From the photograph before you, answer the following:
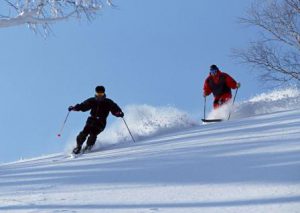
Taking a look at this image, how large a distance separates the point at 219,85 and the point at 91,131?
438 cm

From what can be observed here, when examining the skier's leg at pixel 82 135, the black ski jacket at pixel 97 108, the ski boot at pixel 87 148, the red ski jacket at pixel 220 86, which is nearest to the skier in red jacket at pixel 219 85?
the red ski jacket at pixel 220 86

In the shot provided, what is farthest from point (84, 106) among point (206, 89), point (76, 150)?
point (206, 89)

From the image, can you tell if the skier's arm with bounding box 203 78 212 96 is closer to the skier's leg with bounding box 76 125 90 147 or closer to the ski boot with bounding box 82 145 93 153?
the skier's leg with bounding box 76 125 90 147

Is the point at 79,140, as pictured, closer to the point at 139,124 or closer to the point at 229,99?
the point at 139,124

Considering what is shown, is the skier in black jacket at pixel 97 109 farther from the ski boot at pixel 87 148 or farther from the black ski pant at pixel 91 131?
the ski boot at pixel 87 148

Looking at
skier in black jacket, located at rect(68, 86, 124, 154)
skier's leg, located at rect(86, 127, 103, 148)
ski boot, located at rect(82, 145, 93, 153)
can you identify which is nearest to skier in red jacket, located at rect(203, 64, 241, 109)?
skier in black jacket, located at rect(68, 86, 124, 154)

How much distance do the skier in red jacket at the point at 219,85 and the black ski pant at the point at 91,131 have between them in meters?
3.83

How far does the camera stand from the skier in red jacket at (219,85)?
12.8m

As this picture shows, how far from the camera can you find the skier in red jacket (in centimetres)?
1278

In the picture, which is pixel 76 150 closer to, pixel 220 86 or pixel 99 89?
pixel 99 89

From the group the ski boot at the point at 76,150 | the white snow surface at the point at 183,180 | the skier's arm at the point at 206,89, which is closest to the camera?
the white snow surface at the point at 183,180

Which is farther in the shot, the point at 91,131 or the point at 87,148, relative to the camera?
the point at 91,131

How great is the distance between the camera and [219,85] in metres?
12.8

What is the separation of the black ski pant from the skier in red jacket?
3.83 meters
